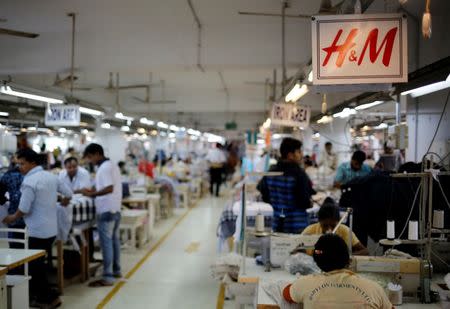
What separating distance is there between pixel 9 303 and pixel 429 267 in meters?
3.39

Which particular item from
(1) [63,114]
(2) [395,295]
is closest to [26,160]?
(1) [63,114]

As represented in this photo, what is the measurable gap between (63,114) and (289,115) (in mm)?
3429

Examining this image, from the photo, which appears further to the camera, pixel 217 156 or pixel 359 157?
pixel 217 156

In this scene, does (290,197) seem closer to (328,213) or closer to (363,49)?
(328,213)

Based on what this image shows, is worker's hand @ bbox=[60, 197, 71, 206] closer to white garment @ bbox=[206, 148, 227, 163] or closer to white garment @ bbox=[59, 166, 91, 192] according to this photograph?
white garment @ bbox=[59, 166, 91, 192]

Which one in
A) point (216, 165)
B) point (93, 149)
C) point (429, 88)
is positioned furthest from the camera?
point (216, 165)

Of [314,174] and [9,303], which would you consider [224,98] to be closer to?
[314,174]

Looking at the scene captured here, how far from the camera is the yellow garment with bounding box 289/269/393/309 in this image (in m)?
2.21

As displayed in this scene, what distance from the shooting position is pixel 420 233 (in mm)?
3064

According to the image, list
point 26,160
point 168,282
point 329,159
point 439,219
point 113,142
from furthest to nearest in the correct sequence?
point 113,142 → point 329,159 → point 168,282 → point 26,160 → point 439,219

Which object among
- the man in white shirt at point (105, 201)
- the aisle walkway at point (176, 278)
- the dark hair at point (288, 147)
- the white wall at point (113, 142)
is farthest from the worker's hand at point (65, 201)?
the white wall at point (113, 142)

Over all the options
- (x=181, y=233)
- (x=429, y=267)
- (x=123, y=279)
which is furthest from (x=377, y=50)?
(x=181, y=233)

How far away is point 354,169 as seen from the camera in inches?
285

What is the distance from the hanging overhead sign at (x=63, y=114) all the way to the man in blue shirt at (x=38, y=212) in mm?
1810
